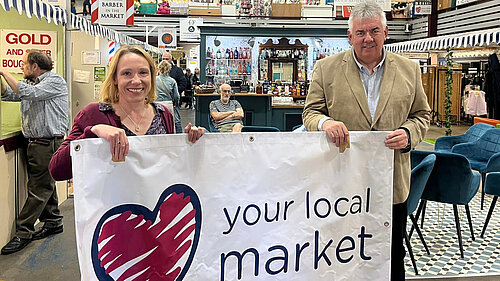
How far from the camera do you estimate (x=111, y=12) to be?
800 cm

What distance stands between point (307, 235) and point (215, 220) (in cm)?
42

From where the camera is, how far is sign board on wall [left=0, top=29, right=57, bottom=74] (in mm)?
5359

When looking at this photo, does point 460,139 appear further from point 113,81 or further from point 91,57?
point 113,81

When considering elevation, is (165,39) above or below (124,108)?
above

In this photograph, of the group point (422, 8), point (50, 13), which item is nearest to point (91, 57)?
point (50, 13)

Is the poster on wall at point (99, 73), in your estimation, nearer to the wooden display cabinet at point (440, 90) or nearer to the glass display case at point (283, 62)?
the glass display case at point (283, 62)

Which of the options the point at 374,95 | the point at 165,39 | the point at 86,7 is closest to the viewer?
the point at 374,95

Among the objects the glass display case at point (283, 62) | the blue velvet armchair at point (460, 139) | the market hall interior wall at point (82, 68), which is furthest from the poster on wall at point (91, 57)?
the blue velvet armchair at point (460, 139)

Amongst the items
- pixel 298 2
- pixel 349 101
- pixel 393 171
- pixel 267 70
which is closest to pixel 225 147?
pixel 349 101

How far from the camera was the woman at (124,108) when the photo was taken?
202 cm

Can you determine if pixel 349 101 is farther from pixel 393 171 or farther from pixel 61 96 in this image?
Answer: pixel 61 96

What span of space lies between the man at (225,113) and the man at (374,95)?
4179 millimetres

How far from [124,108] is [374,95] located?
3.93ft

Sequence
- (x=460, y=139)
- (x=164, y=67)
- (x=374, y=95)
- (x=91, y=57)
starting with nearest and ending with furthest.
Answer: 1. (x=374, y=95)
2. (x=460, y=139)
3. (x=164, y=67)
4. (x=91, y=57)
